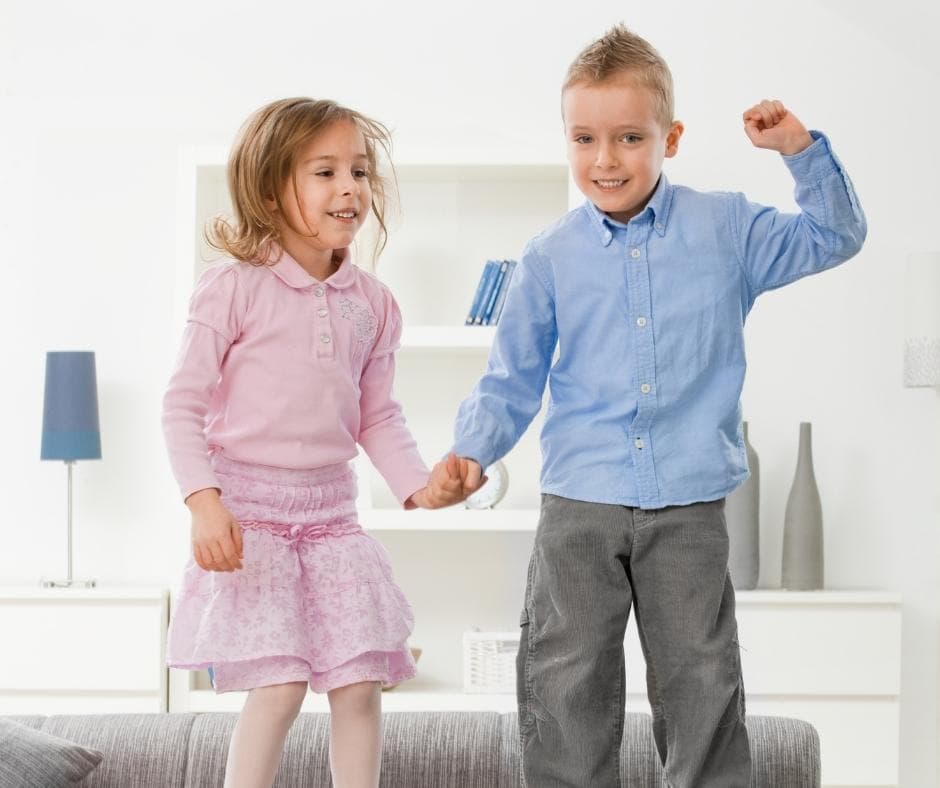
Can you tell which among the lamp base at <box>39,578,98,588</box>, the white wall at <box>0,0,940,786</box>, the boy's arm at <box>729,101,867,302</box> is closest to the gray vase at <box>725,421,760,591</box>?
the white wall at <box>0,0,940,786</box>

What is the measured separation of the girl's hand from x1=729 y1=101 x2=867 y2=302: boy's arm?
0.73 m

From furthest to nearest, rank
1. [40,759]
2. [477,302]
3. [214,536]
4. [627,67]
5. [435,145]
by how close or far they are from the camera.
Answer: [435,145] → [477,302] → [40,759] → [627,67] → [214,536]

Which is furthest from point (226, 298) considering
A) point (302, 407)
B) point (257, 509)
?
point (257, 509)

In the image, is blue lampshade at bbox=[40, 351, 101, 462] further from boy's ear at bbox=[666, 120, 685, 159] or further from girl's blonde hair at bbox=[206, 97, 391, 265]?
boy's ear at bbox=[666, 120, 685, 159]

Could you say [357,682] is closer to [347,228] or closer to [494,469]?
[347,228]

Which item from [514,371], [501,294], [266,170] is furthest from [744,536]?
[266,170]

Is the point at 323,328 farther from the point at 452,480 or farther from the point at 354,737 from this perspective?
the point at 354,737

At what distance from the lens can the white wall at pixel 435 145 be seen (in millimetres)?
3689

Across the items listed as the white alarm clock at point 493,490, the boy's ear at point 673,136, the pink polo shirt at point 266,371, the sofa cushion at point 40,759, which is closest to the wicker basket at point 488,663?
the white alarm clock at point 493,490

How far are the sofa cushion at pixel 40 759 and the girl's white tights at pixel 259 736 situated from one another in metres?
0.30

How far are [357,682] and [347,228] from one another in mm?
577

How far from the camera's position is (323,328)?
169cm

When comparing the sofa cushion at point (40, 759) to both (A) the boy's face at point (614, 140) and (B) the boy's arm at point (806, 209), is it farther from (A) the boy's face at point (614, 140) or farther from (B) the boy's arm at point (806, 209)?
(B) the boy's arm at point (806, 209)

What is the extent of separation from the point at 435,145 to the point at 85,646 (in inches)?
64.0
